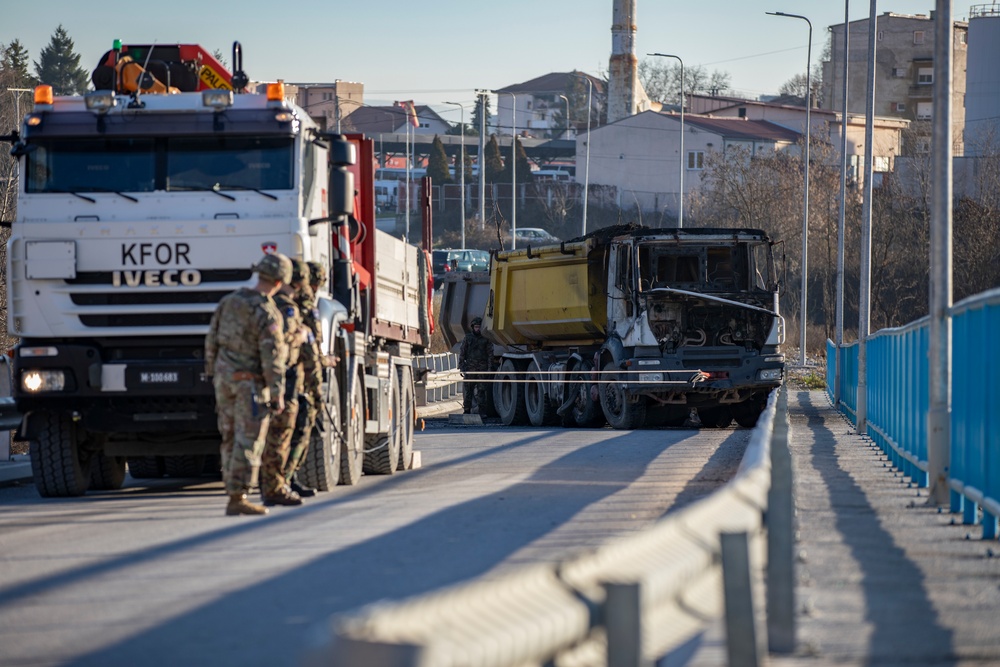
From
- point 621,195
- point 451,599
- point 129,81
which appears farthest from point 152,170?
point 621,195

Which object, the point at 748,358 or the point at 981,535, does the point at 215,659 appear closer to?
the point at 981,535

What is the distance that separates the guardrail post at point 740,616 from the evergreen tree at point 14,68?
72.3m

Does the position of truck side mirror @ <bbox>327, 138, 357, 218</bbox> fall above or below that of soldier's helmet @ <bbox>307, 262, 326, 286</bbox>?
above

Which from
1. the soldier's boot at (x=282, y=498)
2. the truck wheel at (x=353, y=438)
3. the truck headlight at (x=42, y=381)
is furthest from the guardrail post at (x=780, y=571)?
the truck wheel at (x=353, y=438)

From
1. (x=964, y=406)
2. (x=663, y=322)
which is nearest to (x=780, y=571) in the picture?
(x=964, y=406)

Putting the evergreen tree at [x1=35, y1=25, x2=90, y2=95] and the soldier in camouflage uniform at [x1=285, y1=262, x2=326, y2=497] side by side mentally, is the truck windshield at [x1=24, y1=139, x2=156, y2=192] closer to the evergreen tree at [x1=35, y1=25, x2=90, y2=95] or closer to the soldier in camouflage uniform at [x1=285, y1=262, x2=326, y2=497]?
the soldier in camouflage uniform at [x1=285, y1=262, x2=326, y2=497]

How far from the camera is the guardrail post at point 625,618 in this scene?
356 centimetres

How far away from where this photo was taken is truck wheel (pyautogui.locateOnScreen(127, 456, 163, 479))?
1561 cm

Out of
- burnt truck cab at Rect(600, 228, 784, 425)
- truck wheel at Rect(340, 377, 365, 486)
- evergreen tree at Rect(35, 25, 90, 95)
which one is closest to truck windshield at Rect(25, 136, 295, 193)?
truck wheel at Rect(340, 377, 365, 486)

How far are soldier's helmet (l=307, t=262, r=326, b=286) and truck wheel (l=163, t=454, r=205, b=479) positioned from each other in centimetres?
398

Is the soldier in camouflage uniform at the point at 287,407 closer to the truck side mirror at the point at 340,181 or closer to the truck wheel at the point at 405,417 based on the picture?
the truck side mirror at the point at 340,181

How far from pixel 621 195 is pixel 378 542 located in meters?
89.2

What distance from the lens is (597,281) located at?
84.8 feet

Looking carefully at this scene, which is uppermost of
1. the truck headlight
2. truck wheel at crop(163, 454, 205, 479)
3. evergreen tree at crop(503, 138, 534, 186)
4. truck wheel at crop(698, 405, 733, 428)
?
evergreen tree at crop(503, 138, 534, 186)
